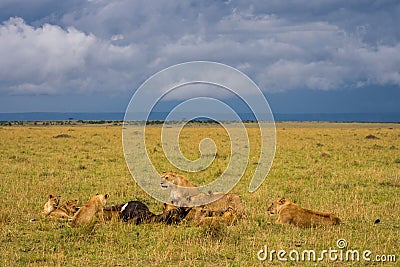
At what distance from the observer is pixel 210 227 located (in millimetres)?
8938

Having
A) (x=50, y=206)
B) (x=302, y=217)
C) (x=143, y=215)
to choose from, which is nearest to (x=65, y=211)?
(x=50, y=206)

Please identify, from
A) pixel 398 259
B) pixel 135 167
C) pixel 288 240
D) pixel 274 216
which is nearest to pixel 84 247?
pixel 288 240

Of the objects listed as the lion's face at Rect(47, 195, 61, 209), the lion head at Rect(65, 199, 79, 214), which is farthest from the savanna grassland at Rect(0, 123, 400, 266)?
the lion head at Rect(65, 199, 79, 214)

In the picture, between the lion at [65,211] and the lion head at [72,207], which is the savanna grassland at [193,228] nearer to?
the lion at [65,211]

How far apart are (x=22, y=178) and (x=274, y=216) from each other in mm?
9728

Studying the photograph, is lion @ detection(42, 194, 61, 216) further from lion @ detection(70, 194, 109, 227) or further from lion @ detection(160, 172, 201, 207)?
lion @ detection(160, 172, 201, 207)

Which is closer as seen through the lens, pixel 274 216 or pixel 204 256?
pixel 204 256

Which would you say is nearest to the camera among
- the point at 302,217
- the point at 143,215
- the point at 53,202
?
the point at 302,217

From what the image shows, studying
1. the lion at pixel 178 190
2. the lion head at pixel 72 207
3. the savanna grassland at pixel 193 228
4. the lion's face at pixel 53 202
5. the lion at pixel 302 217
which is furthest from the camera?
the lion's face at pixel 53 202

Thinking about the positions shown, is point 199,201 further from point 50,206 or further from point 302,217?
point 50,206

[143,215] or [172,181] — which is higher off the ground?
[172,181]

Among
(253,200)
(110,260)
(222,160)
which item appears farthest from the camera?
(222,160)

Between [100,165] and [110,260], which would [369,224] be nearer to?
[110,260]

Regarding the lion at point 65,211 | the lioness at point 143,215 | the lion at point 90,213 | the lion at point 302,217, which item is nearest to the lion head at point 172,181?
the lioness at point 143,215
